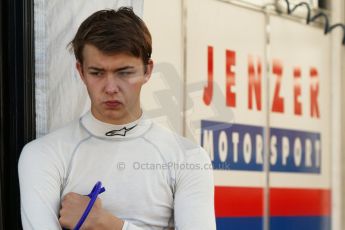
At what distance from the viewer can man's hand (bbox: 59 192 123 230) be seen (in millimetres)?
2430

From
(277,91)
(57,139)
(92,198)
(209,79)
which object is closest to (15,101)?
(57,139)

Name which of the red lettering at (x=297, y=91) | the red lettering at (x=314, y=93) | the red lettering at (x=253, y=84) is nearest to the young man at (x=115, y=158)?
the red lettering at (x=253, y=84)

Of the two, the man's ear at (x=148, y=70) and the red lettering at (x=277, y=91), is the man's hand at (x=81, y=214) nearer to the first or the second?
the man's ear at (x=148, y=70)

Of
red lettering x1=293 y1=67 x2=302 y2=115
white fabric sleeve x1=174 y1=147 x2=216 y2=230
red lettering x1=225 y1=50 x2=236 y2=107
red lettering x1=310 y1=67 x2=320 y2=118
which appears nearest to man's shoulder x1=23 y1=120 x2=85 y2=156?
white fabric sleeve x1=174 y1=147 x2=216 y2=230

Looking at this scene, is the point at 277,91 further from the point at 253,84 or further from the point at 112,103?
the point at 112,103

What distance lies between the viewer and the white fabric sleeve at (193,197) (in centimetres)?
255

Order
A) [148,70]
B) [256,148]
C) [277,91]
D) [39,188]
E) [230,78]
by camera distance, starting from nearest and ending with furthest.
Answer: [39,188] → [148,70] → [230,78] → [256,148] → [277,91]

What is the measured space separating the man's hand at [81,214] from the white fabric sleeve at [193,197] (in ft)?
0.71

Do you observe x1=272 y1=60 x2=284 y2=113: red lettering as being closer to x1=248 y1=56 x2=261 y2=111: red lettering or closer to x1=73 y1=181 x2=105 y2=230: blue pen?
x1=248 y1=56 x2=261 y2=111: red lettering

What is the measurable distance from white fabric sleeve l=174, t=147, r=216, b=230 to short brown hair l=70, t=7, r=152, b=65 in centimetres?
40

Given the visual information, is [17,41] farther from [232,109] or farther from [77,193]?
[232,109]

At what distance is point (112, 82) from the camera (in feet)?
8.29

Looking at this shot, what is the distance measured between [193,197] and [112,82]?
18.3 inches

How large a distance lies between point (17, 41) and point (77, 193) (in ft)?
1.95
